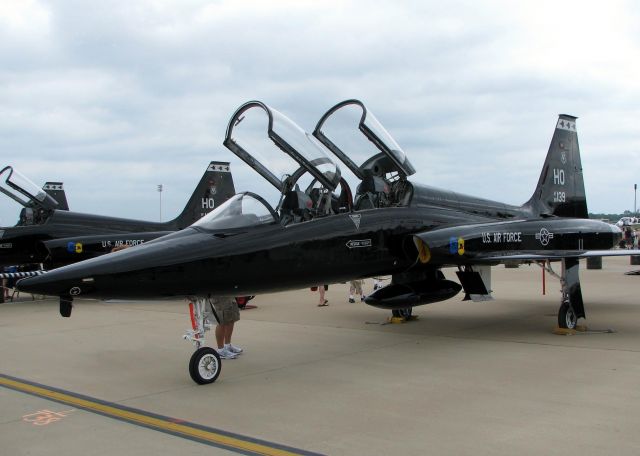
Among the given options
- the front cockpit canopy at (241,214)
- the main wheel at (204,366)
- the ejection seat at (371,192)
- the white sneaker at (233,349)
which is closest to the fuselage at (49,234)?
the white sneaker at (233,349)

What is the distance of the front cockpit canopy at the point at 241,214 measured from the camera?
6.52m

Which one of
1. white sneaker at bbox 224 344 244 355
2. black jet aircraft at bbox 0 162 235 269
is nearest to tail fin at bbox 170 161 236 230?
black jet aircraft at bbox 0 162 235 269

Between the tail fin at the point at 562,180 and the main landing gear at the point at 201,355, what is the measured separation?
7.77 metres

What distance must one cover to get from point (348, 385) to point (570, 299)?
4.42 metres

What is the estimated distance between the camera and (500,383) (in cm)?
580

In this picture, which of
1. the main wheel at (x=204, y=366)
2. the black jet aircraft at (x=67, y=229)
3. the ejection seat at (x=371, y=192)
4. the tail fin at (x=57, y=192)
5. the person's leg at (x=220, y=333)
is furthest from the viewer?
the tail fin at (x=57, y=192)

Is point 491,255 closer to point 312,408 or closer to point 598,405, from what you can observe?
point 598,405

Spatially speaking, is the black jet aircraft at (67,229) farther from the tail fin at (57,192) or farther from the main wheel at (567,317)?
the main wheel at (567,317)

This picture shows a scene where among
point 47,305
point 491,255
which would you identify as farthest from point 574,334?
point 47,305

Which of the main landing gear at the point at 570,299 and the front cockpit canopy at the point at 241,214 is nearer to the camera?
the front cockpit canopy at the point at 241,214

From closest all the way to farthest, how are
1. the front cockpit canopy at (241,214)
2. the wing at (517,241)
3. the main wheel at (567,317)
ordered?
1. the front cockpit canopy at (241,214)
2. the wing at (517,241)
3. the main wheel at (567,317)

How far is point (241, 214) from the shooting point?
6621 millimetres

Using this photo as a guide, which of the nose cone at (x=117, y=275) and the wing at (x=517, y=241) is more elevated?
the wing at (x=517, y=241)

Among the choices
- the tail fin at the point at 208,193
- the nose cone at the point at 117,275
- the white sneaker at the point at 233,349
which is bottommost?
the white sneaker at the point at 233,349
